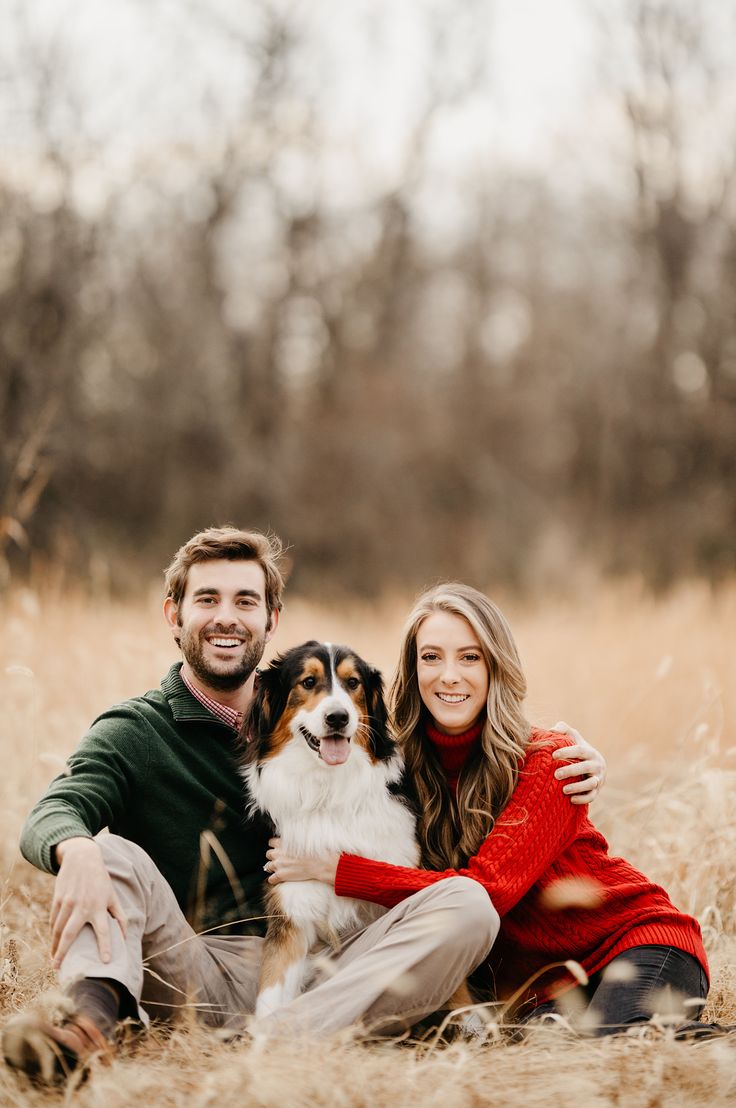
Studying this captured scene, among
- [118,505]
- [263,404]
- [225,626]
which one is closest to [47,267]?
[118,505]

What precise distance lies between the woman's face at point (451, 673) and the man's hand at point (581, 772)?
1.05 feet

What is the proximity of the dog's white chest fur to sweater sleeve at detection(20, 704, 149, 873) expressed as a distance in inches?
16.3

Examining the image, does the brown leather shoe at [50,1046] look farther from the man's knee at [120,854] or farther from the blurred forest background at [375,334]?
the blurred forest background at [375,334]

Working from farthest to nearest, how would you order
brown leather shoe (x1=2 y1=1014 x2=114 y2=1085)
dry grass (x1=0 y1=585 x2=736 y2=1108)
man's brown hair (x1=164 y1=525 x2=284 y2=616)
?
man's brown hair (x1=164 y1=525 x2=284 y2=616) < dry grass (x1=0 y1=585 x2=736 y2=1108) < brown leather shoe (x1=2 y1=1014 x2=114 y2=1085)

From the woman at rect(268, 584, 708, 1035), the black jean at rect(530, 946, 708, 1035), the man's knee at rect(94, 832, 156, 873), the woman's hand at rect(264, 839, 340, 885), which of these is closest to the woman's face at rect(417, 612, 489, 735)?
the woman at rect(268, 584, 708, 1035)

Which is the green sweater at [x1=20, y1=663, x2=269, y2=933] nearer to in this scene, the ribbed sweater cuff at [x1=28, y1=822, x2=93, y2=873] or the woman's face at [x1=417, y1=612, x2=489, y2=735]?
the ribbed sweater cuff at [x1=28, y1=822, x2=93, y2=873]

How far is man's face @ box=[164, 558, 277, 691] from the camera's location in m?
3.59

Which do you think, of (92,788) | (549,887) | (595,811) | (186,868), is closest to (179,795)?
(186,868)

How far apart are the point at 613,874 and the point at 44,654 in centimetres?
443

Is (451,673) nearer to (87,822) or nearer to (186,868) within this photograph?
(186,868)

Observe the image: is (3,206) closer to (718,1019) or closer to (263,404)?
(263,404)

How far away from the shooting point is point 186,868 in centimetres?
342

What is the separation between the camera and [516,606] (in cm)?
1287

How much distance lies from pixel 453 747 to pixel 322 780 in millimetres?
453
